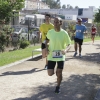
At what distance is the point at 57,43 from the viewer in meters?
6.26

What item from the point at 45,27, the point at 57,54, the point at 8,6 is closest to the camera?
the point at 57,54

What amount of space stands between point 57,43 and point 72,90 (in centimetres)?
129

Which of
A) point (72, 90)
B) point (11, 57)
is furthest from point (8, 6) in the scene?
point (72, 90)

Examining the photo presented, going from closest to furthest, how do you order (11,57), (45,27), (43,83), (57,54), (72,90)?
(57,54), (72,90), (43,83), (45,27), (11,57)

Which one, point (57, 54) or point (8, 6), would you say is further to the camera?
point (8, 6)

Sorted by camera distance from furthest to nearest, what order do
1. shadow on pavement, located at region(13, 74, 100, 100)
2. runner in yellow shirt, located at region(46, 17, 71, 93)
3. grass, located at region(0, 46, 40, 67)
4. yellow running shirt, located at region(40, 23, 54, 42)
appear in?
grass, located at region(0, 46, 40, 67), yellow running shirt, located at region(40, 23, 54, 42), runner in yellow shirt, located at region(46, 17, 71, 93), shadow on pavement, located at region(13, 74, 100, 100)

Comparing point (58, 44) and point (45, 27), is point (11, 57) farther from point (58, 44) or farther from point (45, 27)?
point (58, 44)

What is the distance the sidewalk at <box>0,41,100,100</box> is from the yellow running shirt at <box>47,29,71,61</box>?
862 mm

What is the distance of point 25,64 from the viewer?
10.6 metres

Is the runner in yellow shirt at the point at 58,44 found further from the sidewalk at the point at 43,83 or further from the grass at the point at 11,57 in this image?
the grass at the point at 11,57

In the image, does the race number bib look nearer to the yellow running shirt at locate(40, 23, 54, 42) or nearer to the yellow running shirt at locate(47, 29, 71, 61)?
the yellow running shirt at locate(47, 29, 71, 61)

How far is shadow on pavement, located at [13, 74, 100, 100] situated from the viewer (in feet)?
20.0

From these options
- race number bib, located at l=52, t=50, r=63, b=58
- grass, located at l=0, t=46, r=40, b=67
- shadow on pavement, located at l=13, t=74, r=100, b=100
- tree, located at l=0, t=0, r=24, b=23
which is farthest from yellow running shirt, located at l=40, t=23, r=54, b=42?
race number bib, located at l=52, t=50, r=63, b=58

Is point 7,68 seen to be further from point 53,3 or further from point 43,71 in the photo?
point 53,3
